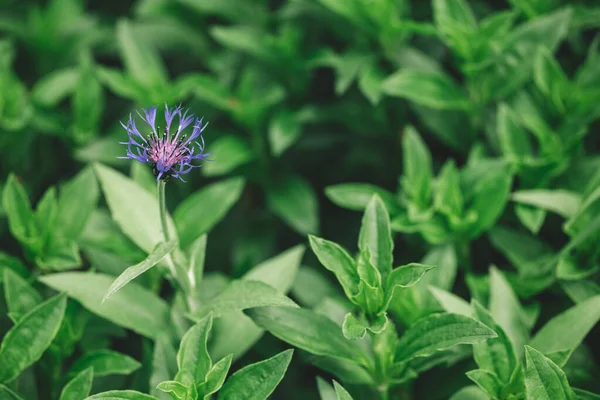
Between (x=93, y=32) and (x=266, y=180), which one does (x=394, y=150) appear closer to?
(x=266, y=180)

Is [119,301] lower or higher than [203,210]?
lower

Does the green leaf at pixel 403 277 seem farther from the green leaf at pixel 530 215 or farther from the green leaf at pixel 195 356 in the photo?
the green leaf at pixel 530 215

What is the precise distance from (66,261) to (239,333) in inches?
23.9

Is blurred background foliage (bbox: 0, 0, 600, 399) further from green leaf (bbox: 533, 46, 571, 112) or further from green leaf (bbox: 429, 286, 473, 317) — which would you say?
green leaf (bbox: 429, 286, 473, 317)

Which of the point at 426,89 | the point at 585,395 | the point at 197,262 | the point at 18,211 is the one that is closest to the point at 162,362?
the point at 197,262

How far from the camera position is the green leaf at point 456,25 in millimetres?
2396

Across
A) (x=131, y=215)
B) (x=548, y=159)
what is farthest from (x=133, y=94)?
(x=548, y=159)

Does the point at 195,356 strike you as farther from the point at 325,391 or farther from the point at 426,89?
the point at 426,89

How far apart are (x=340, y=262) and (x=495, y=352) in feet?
1.56

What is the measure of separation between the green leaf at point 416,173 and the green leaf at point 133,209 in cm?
81

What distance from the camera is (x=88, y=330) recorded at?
2111 mm

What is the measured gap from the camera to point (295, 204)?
8.59 feet

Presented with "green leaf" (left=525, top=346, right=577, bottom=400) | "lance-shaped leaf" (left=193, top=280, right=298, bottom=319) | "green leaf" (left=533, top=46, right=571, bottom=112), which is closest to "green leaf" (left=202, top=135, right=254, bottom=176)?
"lance-shaped leaf" (left=193, top=280, right=298, bottom=319)

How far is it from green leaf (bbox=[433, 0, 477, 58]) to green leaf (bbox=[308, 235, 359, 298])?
3.43ft
